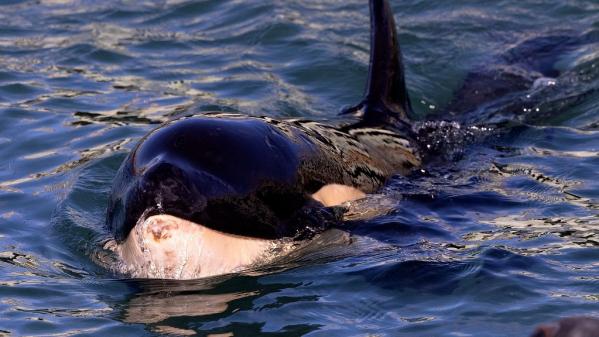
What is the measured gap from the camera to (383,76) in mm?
8148

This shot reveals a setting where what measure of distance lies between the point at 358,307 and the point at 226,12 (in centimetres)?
741

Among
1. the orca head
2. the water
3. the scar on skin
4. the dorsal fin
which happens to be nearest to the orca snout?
the orca head

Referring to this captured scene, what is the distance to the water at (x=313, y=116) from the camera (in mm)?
5383

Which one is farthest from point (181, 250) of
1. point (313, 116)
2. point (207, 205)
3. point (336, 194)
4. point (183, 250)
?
point (313, 116)

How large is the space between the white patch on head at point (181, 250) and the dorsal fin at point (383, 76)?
257 centimetres

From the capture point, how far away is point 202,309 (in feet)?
17.4

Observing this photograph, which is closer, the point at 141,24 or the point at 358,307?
the point at 358,307

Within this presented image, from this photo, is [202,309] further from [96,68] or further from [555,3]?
[555,3]

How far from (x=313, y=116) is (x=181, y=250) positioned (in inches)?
158

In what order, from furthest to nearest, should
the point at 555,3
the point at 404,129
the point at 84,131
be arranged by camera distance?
1. the point at 555,3
2. the point at 84,131
3. the point at 404,129

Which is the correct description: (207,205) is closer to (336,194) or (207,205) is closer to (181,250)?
(181,250)

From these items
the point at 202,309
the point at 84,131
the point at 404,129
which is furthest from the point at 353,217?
the point at 84,131

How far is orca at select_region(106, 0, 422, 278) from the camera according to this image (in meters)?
5.32

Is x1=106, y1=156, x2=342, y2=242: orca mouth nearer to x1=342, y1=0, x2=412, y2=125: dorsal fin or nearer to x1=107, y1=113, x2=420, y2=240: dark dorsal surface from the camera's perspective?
x1=107, y1=113, x2=420, y2=240: dark dorsal surface
